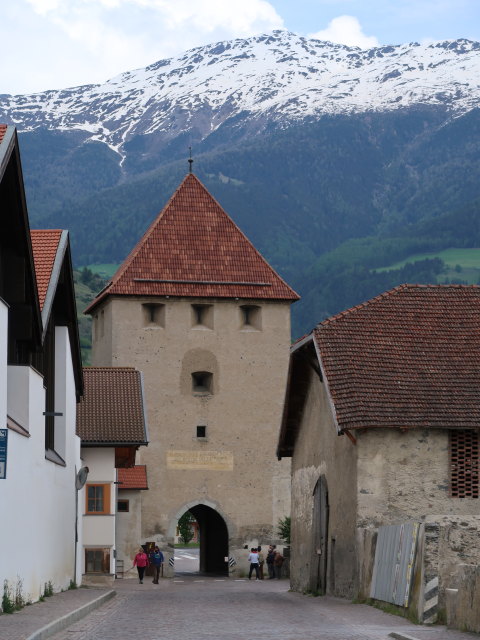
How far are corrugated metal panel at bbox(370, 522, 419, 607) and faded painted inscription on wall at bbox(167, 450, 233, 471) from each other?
114 feet

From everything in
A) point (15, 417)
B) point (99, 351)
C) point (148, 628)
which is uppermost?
point (99, 351)

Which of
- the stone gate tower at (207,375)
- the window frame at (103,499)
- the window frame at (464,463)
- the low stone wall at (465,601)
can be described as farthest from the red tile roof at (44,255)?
the stone gate tower at (207,375)

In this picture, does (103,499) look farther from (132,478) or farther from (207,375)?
(207,375)

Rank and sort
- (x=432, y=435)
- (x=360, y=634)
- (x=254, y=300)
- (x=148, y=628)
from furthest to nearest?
(x=254, y=300)
(x=432, y=435)
(x=148, y=628)
(x=360, y=634)

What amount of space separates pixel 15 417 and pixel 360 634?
8020 millimetres

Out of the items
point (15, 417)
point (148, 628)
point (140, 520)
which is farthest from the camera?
point (140, 520)

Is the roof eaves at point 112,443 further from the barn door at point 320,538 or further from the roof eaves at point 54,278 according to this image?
the roof eaves at point 54,278

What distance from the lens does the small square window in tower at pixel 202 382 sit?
63.6 m

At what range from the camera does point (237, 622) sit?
917 inches

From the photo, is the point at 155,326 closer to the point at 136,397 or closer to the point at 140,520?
the point at 140,520

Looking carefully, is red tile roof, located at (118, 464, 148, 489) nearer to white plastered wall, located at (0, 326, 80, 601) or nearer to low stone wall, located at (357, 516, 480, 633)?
white plastered wall, located at (0, 326, 80, 601)

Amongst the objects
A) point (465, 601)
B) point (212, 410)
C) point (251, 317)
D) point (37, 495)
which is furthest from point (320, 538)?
point (251, 317)

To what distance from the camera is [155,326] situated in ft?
210

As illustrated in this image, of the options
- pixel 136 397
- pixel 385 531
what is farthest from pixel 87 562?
pixel 385 531
